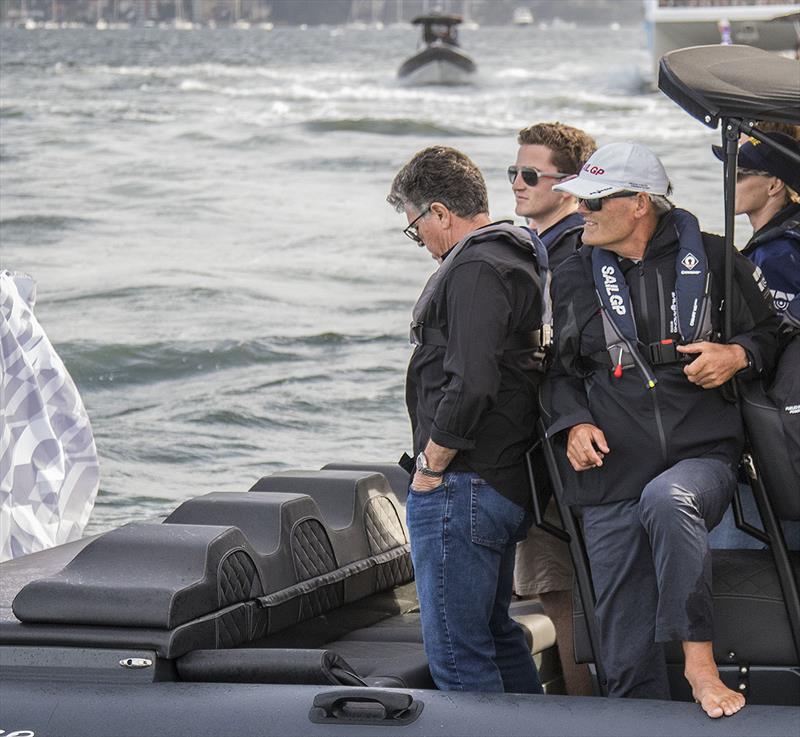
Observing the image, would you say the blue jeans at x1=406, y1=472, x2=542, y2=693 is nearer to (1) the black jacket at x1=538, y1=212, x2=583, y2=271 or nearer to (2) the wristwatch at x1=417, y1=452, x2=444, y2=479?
(2) the wristwatch at x1=417, y1=452, x2=444, y2=479

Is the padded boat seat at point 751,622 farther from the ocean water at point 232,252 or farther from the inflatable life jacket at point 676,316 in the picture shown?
the ocean water at point 232,252

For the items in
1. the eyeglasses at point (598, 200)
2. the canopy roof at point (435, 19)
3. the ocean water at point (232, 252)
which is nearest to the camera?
the eyeglasses at point (598, 200)

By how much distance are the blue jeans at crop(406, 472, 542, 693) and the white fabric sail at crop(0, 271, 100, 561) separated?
196 cm

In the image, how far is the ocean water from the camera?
34.4 feet

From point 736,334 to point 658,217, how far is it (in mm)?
296

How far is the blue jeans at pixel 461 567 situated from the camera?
3227 mm

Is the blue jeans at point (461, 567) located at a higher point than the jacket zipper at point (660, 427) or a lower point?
lower

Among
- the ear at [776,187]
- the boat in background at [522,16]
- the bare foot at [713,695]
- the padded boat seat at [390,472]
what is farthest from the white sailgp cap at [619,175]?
the boat in background at [522,16]

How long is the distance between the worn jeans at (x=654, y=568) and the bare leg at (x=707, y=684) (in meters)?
0.03

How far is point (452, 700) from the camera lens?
3111mm

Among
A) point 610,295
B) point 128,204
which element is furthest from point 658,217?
point 128,204

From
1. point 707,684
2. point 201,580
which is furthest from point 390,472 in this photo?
point 707,684

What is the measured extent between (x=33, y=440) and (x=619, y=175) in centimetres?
255

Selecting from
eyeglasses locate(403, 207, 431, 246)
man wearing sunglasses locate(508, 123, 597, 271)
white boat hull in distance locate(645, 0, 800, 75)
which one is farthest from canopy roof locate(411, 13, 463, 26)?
eyeglasses locate(403, 207, 431, 246)
